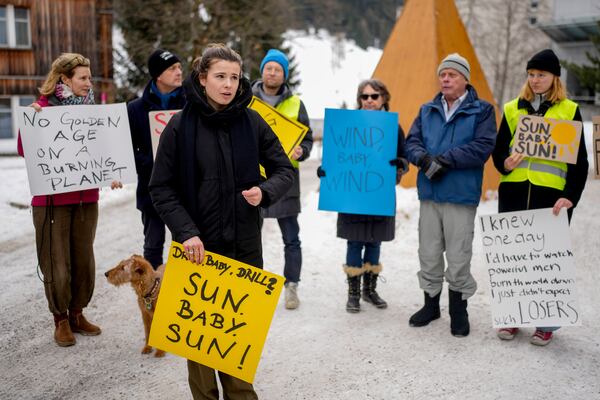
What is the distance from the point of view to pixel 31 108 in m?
3.98

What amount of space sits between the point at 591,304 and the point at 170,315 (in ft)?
14.0

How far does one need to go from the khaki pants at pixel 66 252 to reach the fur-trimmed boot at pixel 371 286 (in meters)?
2.54

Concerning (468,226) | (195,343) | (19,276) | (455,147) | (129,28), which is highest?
(129,28)

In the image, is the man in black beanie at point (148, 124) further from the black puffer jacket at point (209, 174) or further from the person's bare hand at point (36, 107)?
the black puffer jacket at point (209, 174)

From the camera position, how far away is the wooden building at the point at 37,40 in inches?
798

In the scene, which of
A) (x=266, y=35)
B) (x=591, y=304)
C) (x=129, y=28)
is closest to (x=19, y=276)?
(x=591, y=304)

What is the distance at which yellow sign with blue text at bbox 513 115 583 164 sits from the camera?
4113 mm

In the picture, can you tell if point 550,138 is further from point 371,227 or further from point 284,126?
point 284,126

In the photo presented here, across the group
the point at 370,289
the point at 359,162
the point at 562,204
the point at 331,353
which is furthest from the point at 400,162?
the point at 331,353

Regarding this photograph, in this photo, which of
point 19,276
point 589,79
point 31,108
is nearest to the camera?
point 31,108

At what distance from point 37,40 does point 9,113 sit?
123 inches

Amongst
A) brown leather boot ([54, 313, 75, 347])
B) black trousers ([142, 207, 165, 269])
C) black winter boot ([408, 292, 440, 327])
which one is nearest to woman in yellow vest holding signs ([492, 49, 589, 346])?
black winter boot ([408, 292, 440, 327])

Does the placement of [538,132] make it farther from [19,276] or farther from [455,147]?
[19,276]

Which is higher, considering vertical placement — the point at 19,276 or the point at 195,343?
the point at 195,343
